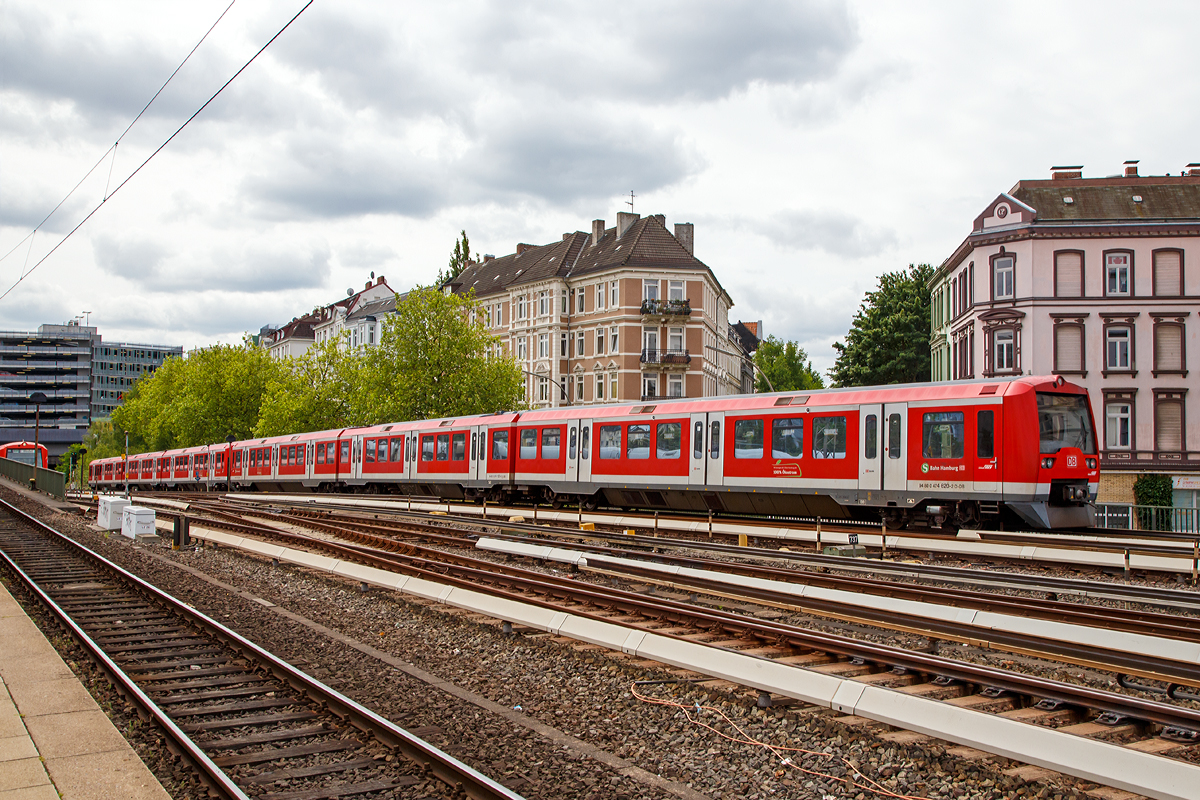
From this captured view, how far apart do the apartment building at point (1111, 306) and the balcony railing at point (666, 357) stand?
17.8m

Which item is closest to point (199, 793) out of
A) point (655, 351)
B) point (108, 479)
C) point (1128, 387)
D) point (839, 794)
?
point (839, 794)

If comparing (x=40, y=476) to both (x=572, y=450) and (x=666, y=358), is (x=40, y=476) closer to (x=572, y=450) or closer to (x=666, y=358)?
(x=666, y=358)

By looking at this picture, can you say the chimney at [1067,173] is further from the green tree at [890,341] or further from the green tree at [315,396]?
the green tree at [315,396]

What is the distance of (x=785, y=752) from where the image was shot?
270 inches

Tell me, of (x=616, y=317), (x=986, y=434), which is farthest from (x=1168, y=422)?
(x=616, y=317)

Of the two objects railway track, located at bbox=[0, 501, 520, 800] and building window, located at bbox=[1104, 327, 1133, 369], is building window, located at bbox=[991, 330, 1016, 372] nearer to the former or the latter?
building window, located at bbox=[1104, 327, 1133, 369]

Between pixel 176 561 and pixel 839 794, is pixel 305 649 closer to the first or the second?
pixel 839 794

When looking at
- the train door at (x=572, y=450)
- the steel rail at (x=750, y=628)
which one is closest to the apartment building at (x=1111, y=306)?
the train door at (x=572, y=450)

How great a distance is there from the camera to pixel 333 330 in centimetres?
10788

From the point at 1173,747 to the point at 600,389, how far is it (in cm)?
5271

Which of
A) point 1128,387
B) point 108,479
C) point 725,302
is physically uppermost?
point 725,302

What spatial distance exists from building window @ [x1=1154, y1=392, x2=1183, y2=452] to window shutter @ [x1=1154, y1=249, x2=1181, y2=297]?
4.68 m

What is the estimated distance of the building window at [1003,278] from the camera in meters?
42.8

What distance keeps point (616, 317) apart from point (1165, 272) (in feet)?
95.5
